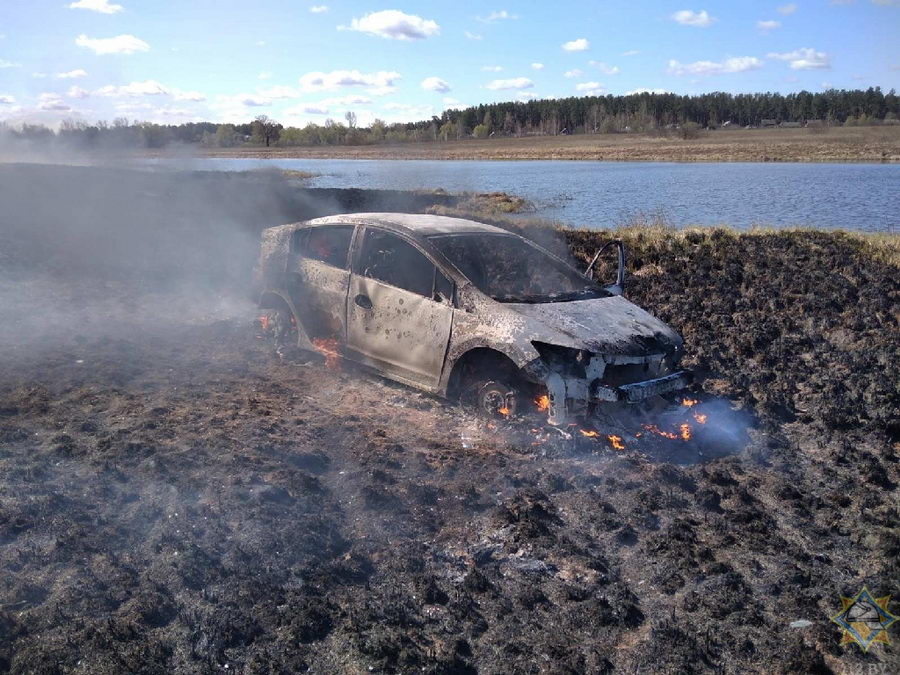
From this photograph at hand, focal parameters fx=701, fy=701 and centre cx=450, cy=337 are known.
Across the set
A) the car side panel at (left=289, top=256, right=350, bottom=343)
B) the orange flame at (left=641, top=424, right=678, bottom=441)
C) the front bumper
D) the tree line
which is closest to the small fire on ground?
the orange flame at (left=641, top=424, right=678, bottom=441)

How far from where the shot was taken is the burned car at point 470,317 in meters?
5.89

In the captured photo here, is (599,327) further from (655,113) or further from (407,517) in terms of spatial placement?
(655,113)

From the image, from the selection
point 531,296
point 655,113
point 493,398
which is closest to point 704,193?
point 531,296

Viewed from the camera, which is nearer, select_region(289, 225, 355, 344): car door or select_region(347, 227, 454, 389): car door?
select_region(347, 227, 454, 389): car door

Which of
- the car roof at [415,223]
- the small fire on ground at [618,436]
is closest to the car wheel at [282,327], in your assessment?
the car roof at [415,223]

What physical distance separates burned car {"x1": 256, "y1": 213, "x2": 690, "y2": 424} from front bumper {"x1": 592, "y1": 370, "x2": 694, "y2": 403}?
0.01 m

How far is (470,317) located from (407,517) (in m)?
2.07

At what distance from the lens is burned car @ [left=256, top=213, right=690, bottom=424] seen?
19.3 feet

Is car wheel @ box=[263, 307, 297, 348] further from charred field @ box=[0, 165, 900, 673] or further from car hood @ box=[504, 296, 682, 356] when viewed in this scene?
car hood @ box=[504, 296, 682, 356]

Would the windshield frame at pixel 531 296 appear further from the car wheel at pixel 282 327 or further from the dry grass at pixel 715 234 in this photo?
the dry grass at pixel 715 234

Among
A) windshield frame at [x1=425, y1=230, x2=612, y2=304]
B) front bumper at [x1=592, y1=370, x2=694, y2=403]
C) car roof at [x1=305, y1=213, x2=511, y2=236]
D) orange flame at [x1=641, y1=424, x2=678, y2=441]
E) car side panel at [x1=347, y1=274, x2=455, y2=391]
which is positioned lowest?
orange flame at [x1=641, y1=424, x2=678, y2=441]

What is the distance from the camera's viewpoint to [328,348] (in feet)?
25.0

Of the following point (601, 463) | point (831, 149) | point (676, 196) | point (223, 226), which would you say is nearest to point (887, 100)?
point (831, 149)

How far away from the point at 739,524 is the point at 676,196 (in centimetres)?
2702
